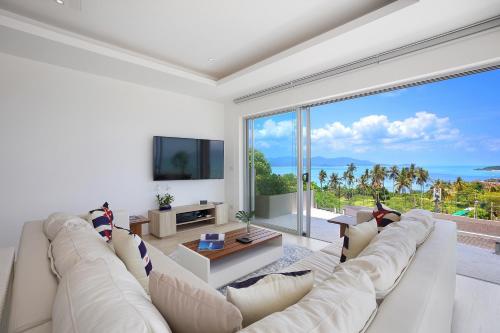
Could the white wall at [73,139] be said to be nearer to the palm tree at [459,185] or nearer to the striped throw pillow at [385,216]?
the striped throw pillow at [385,216]

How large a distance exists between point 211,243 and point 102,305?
1918mm

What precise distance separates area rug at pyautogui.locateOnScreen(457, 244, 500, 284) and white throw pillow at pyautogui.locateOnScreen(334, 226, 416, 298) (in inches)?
75.7

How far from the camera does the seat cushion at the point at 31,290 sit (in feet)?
3.04

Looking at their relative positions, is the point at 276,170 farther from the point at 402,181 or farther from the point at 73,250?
the point at 73,250

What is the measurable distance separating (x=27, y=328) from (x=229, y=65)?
3594 millimetres

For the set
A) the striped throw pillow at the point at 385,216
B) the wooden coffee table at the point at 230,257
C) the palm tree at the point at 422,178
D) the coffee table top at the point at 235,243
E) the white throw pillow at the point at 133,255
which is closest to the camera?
the white throw pillow at the point at 133,255

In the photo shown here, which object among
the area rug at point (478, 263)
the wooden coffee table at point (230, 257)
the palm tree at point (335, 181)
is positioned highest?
the palm tree at point (335, 181)

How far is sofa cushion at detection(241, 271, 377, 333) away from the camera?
0.66 metres

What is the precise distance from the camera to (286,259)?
118 inches

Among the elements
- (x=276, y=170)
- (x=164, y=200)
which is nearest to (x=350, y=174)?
(x=276, y=170)

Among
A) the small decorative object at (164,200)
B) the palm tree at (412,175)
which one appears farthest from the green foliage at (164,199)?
the palm tree at (412,175)

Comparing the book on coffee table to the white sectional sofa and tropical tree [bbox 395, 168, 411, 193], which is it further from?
tropical tree [bbox 395, 168, 411, 193]

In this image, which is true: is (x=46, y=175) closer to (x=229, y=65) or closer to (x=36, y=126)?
(x=36, y=126)

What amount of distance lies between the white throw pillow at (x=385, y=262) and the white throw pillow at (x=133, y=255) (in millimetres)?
1049
